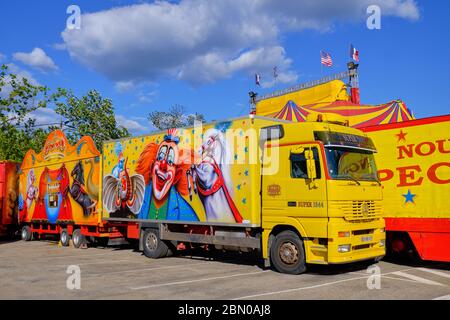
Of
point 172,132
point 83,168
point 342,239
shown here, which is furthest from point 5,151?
point 342,239

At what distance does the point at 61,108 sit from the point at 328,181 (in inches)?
1459

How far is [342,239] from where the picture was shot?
9.48 m

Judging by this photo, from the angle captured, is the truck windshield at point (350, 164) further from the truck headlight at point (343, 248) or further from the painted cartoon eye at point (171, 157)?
the painted cartoon eye at point (171, 157)

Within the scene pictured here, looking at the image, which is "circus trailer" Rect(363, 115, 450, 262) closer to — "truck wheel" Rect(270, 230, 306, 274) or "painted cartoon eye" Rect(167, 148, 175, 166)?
"truck wheel" Rect(270, 230, 306, 274)

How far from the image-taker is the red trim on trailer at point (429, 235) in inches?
410

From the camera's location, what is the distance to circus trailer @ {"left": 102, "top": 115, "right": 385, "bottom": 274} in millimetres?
9719

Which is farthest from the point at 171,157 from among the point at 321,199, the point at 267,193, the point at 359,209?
the point at 359,209

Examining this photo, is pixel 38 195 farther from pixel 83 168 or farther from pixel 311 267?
pixel 311 267

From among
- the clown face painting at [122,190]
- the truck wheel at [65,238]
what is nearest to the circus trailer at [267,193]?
the clown face painting at [122,190]

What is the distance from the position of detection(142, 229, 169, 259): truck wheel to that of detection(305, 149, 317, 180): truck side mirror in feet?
18.8

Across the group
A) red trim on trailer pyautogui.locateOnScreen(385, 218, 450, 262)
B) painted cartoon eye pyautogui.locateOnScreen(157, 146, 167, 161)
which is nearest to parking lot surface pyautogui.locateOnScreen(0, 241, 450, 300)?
red trim on trailer pyautogui.locateOnScreen(385, 218, 450, 262)

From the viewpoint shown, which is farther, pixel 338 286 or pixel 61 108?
pixel 61 108

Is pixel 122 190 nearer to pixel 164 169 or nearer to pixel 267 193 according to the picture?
pixel 164 169

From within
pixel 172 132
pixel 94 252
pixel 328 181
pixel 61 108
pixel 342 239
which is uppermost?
pixel 61 108
